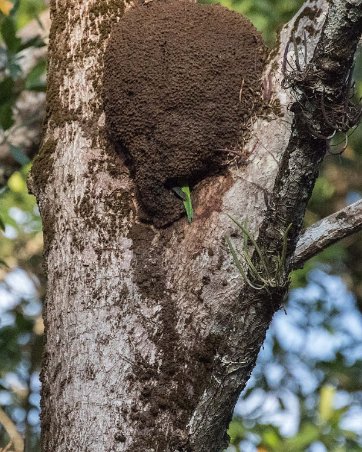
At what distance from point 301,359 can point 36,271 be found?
203 centimetres

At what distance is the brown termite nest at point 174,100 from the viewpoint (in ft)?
9.43

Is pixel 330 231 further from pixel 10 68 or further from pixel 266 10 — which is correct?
pixel 266 10

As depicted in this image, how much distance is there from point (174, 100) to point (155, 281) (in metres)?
0.65

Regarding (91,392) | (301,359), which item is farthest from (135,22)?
(301,359)

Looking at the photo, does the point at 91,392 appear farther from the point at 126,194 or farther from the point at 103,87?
the point at 103,87

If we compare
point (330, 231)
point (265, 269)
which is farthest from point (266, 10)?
point (265, 269)

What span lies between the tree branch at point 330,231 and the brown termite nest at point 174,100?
0.38 m

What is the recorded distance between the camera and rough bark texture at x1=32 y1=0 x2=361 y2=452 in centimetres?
251

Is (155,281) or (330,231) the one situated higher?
(155,281)

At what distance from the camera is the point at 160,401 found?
254 cm

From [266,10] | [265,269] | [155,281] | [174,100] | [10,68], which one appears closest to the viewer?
[265,269]

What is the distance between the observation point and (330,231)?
278 cm

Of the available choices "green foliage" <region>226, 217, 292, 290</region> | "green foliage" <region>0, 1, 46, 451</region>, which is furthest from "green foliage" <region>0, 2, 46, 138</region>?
"green foliage" <region>226, 217, 292, 290</region>

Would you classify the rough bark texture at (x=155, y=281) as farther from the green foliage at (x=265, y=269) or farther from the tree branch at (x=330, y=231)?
the tree branch at (x=330, y=231)
